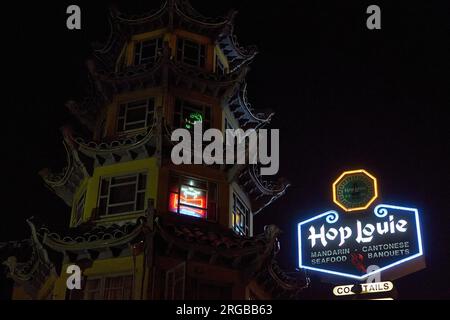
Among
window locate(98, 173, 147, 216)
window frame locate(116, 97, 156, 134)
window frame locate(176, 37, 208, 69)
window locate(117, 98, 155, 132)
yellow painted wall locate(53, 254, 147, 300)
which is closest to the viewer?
yellow painted wall locate(53, 254, 147, 300)

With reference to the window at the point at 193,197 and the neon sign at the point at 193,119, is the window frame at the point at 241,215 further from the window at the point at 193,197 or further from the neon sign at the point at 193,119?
the neon sign at the point at 193,119

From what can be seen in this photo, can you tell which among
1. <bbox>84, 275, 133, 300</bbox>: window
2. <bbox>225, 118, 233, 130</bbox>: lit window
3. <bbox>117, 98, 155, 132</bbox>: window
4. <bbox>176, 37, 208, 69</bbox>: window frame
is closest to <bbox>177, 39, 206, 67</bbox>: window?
<bbox>176, 37, 208, 69</bbox>: window frame

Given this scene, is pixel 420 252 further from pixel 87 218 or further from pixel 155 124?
pixel 87 218

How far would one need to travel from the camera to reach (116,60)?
115 ft

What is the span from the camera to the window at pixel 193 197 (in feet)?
88.9

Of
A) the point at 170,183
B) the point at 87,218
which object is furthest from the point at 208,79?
the point at 87,218

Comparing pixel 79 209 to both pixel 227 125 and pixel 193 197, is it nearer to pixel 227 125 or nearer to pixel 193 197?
pixel 193 197

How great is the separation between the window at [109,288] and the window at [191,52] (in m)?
12.8

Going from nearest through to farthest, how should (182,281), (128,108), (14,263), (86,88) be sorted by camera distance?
(182,281) < (14,263) < (128,108) < (86,88)

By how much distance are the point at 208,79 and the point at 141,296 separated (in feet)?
39.2

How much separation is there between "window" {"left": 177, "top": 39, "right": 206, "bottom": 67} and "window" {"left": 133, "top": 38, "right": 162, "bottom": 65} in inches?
43.4

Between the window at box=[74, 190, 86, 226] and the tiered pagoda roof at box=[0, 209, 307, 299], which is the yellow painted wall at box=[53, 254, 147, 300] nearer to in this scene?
the tiered pagoda roof at box=[0, 209, 307, 299]

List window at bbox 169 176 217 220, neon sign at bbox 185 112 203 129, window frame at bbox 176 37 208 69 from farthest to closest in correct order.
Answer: window frame at bbox 176 37 208 69 < neon sign at bbox 185 112 203 129 < window at bbox 169 176 217 220

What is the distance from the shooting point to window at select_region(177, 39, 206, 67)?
32.9 metres
